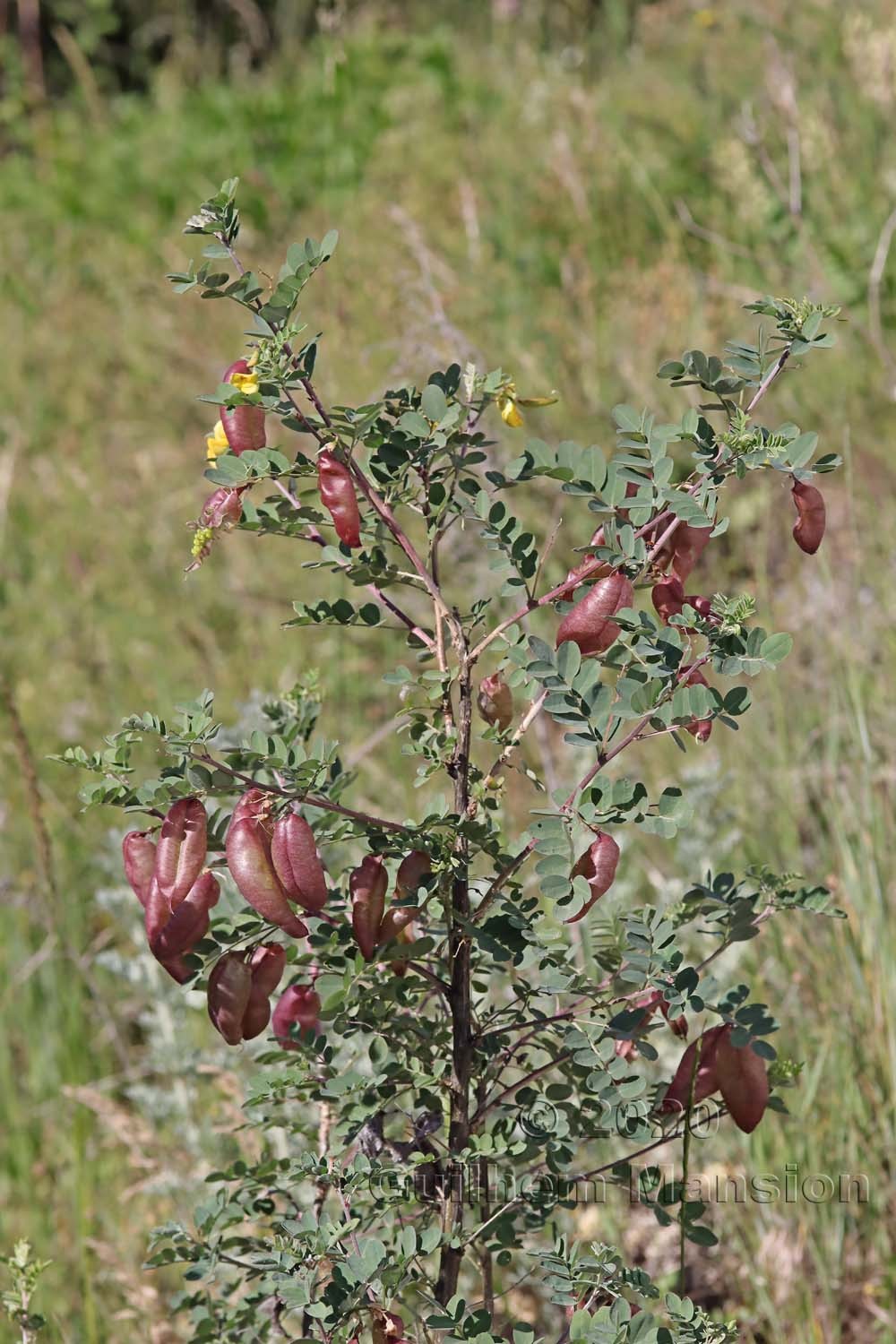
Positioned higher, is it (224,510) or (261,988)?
(224,510)

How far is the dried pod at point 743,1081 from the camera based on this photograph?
47.1 inches

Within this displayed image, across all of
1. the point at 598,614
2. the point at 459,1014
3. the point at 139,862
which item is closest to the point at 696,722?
the point at 598,614

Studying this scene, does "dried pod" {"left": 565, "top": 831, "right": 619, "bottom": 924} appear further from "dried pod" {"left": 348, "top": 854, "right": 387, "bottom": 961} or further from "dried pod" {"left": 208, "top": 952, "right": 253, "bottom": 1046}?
"dried pod" {"left": 208, "top": 952, "right": 253, "bottom": 1046}

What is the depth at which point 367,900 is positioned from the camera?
1.11 m

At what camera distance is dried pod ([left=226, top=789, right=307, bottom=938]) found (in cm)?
102

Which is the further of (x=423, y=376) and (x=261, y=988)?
(x=423, y=376)

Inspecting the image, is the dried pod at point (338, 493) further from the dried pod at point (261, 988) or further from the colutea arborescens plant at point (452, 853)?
the dried pod at point (261, 988)

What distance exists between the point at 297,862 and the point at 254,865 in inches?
1.2

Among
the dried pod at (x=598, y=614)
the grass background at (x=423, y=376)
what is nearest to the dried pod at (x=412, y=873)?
the dried pod at (x=598, y=614)

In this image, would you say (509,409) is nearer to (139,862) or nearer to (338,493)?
(338,493)

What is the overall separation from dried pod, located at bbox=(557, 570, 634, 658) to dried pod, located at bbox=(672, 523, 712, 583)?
7 centimetres

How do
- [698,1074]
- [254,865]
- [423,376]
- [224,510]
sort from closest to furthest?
[254,865]
[224,510]
[698,1074]
[423,376]

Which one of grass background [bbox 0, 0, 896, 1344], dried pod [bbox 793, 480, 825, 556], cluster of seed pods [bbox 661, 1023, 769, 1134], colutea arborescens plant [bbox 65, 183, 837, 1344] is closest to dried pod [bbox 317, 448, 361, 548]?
colutea arborescens plant [bbox 65, 183, 837, 1344]

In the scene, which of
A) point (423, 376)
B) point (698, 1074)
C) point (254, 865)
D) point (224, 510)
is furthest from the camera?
point (423, 376)
